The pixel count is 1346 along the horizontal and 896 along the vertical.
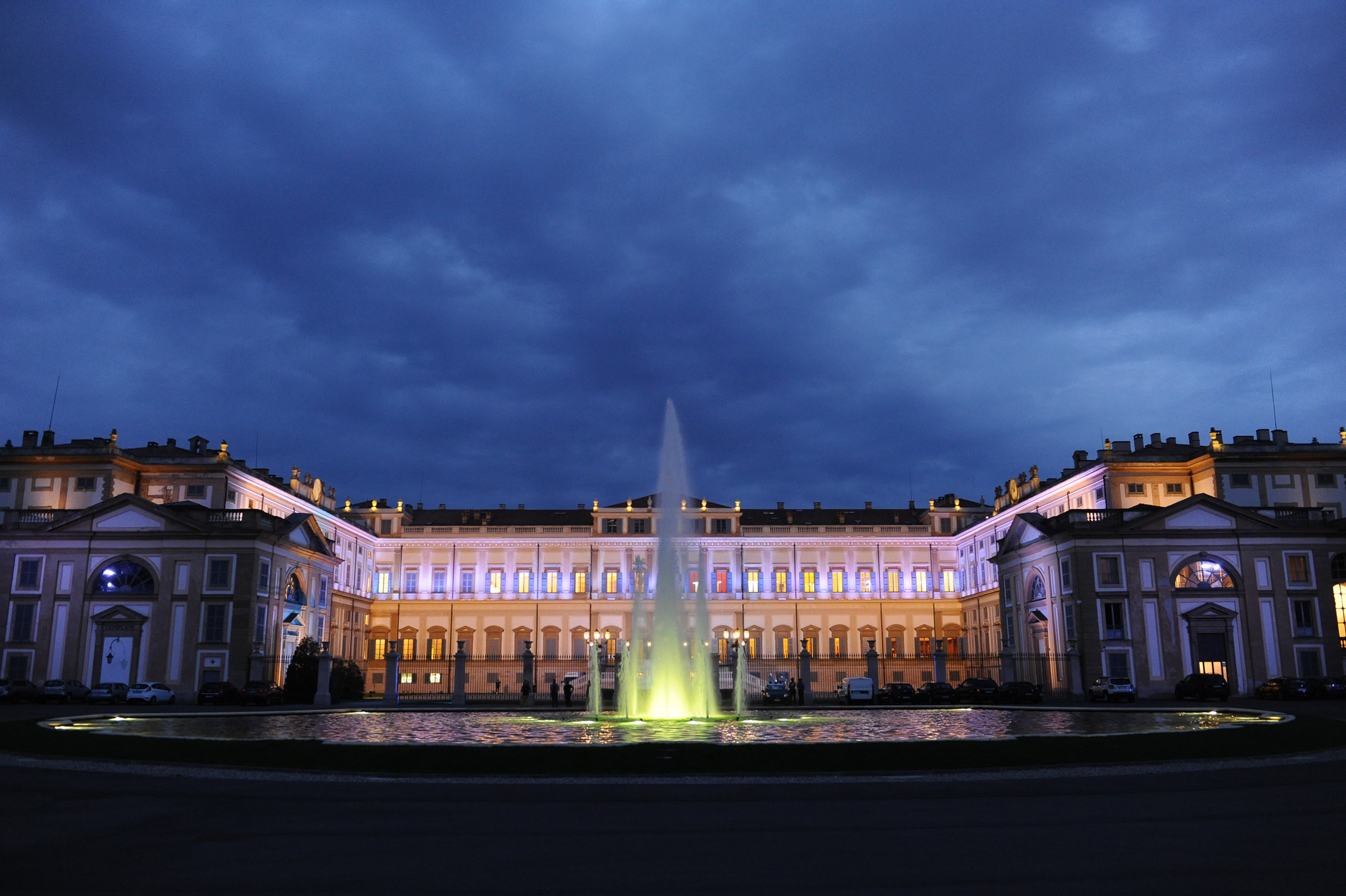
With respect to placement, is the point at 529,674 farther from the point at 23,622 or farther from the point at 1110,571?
the point at 1110,571

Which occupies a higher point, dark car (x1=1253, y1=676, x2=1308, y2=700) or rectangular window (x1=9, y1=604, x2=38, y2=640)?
rectangular window (x1=9, y1=604, x2=38, y2=640)

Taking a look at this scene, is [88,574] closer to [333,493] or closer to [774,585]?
[333,493]

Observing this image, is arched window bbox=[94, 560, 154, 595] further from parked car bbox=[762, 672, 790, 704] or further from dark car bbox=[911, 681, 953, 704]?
dark car bbox=[911, 681, 953, 704]

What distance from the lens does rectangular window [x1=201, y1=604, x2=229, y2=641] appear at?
51.8 m

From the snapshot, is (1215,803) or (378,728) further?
(378,728)

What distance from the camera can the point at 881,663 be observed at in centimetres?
7906

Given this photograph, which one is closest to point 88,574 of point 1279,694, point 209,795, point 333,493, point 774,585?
point 333,493

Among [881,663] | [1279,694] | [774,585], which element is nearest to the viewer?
[1279,694]

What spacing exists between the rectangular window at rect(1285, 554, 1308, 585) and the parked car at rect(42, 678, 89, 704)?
63548 millimetres

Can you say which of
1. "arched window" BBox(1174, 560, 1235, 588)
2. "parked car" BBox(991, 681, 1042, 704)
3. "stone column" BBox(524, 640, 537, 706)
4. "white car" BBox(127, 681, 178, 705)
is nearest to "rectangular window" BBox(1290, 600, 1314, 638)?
"arched window" BBox(1174, 560, 1235, 588)

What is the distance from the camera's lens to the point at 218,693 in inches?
1854

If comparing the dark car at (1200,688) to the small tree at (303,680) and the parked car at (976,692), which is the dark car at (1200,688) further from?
the small tree at (303,680)

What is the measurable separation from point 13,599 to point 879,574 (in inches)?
2449

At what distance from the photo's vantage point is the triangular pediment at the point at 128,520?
5312 centimetres
